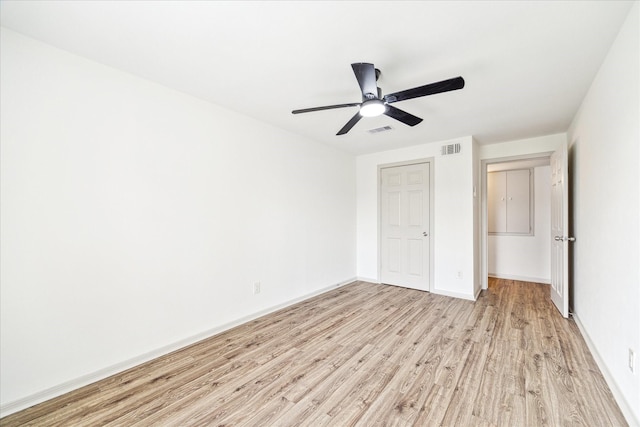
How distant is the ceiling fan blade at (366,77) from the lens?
1.76 m

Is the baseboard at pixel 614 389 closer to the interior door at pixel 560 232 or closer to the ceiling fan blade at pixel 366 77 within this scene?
the interior door at pixel 560 232

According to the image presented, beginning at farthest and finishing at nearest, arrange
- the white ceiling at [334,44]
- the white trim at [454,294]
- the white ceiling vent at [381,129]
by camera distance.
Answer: the white trim at [454,294], the white ceiling vent at [381,129], the white ceiling at [334,44]

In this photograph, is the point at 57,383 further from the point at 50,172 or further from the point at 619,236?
the point at 619,236

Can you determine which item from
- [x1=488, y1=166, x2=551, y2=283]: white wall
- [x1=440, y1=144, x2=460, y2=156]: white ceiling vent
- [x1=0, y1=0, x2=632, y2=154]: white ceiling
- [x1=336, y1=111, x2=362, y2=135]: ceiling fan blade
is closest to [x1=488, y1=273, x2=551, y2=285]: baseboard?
[x1=488, y1=166, x2=551, y2=283]: white wall

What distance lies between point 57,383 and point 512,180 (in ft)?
22.5

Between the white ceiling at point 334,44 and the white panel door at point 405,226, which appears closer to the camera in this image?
the white ceiling at point 334,44

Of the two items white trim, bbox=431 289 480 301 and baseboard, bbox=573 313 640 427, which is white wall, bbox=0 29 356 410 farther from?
baseboard, bbox=573 313 640 427

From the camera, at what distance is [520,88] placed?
2.52 meters

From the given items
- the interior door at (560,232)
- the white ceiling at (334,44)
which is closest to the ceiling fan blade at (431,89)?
the white ceiling at (334,44)

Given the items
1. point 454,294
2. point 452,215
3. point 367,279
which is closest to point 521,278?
point 454,294

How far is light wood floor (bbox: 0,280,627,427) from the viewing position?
1705mm

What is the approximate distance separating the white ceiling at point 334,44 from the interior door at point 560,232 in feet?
2.83

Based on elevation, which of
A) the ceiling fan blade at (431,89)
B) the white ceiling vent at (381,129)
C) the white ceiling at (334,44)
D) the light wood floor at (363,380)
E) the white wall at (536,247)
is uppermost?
the white ceiling at (334,44)

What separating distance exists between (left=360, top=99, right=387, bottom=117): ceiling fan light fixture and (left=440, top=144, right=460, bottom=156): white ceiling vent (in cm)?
245
